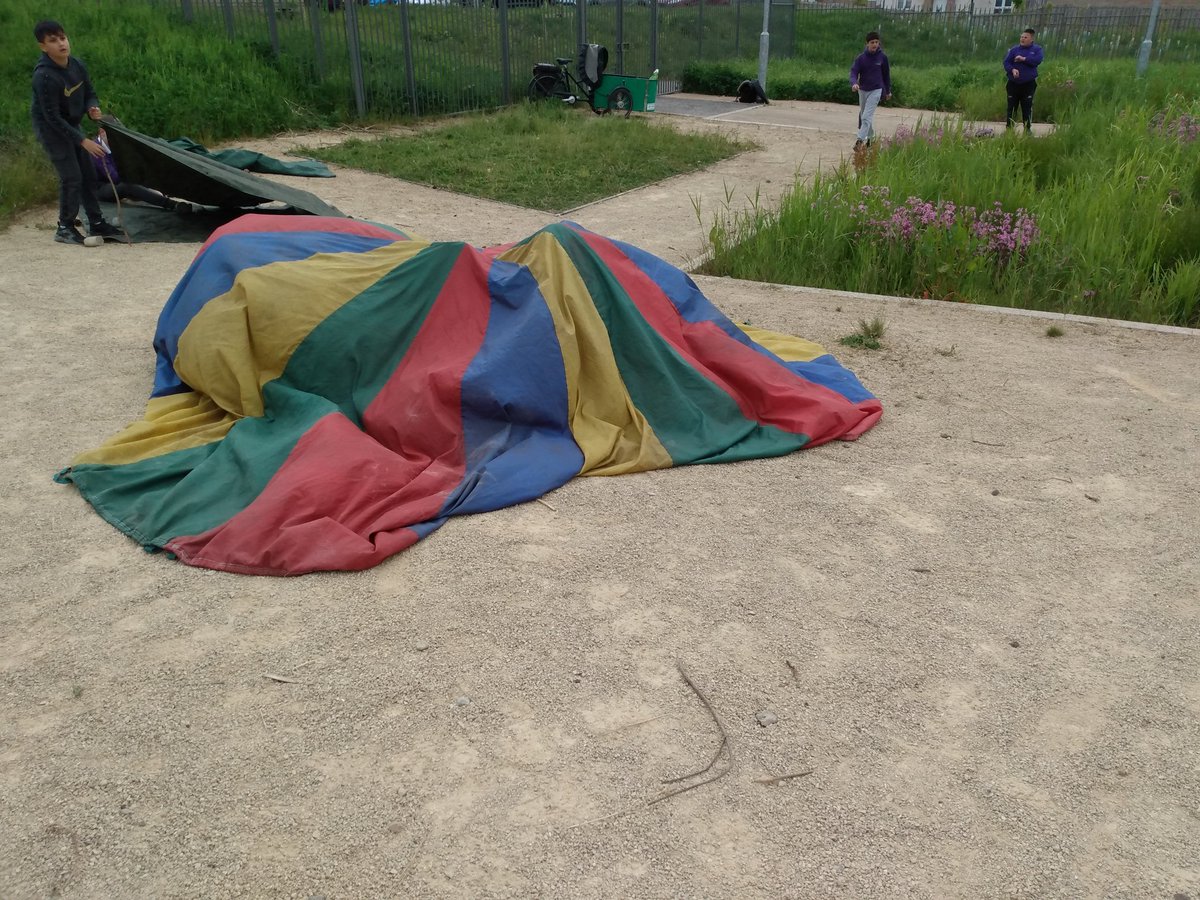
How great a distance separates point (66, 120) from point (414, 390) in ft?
16.9

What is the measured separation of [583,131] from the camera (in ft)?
42.7

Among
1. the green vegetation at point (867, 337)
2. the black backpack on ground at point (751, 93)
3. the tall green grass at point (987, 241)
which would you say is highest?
the black backpack on ground at point (751, 93)

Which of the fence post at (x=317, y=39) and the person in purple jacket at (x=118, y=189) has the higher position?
the fence post at (x=317, y=39)

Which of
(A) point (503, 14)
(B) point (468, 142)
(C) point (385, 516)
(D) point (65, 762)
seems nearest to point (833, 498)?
(C) point (385, 516)

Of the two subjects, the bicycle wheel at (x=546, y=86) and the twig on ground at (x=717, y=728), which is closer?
the twig on ground at (x=717, y=728)

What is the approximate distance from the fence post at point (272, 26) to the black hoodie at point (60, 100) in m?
6.82

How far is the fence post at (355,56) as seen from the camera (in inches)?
529

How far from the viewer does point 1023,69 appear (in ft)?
41.9

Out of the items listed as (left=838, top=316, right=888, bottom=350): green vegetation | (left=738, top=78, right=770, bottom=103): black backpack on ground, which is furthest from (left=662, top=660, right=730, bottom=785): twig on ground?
(left=738, top=78, right=770, bottom=103): black backpack on ground

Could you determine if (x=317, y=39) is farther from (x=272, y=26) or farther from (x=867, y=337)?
(x=867, y=337)

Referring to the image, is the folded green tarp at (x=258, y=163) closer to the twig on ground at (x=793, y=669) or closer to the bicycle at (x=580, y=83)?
the bicycle at (x=580, y=83)

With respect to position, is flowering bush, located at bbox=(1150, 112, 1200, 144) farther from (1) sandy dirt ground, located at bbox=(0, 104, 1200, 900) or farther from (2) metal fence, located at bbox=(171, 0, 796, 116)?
(2) metal fence, located at bbox=(171, 0, 796, 116)

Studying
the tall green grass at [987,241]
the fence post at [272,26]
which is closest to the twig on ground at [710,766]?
the tall green grass at [987,241]

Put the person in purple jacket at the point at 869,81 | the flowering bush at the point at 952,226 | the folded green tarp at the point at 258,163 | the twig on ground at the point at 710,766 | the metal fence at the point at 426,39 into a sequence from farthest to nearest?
1. the metal fence at the point at 426,39
2. the person in purple jacket at the point at 869,81
3. the folded green tarp at the point at 258,163
4. the flowering bush at the point at 952,226
5. the twig on ground at the point at 710,766
